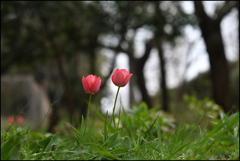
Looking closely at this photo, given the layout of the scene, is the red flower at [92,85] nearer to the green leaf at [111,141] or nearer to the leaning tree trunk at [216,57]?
the green leaf at [111,141]

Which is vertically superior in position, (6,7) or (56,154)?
(6,7)

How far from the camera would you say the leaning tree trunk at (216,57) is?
5.75 metres

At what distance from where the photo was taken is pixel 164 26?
5789 mm

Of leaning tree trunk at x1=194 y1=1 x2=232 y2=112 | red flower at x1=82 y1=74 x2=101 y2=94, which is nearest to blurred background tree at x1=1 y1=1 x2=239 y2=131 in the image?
leaning tree trunk at x1=194 y1=1 x2=232 y2=112

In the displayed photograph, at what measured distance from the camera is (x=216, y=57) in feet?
19.4

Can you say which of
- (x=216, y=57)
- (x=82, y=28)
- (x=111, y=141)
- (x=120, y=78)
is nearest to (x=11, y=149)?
(x=111, y=141)

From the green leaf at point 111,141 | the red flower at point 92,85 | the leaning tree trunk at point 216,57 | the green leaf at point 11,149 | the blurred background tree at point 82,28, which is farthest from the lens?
the leaning tree trunk at point 216,57

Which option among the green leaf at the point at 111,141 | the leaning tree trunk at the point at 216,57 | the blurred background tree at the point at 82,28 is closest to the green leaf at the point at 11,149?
the green leaf at the point at 111,141

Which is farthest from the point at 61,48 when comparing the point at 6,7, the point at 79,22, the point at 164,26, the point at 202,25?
the point at 202,25

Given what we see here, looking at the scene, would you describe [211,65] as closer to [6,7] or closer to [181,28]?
[181,28]

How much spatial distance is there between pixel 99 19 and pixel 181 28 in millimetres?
1868

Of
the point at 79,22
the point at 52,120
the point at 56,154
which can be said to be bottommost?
the point at 52,120

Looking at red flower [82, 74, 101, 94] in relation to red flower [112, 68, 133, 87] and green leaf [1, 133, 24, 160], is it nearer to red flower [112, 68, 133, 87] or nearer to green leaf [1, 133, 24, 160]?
red flower [112, 68, 133, 87]

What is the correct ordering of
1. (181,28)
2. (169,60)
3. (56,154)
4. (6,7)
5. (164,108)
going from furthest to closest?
(169,60), (164,108), (181,28), (6,7), (56,154)
